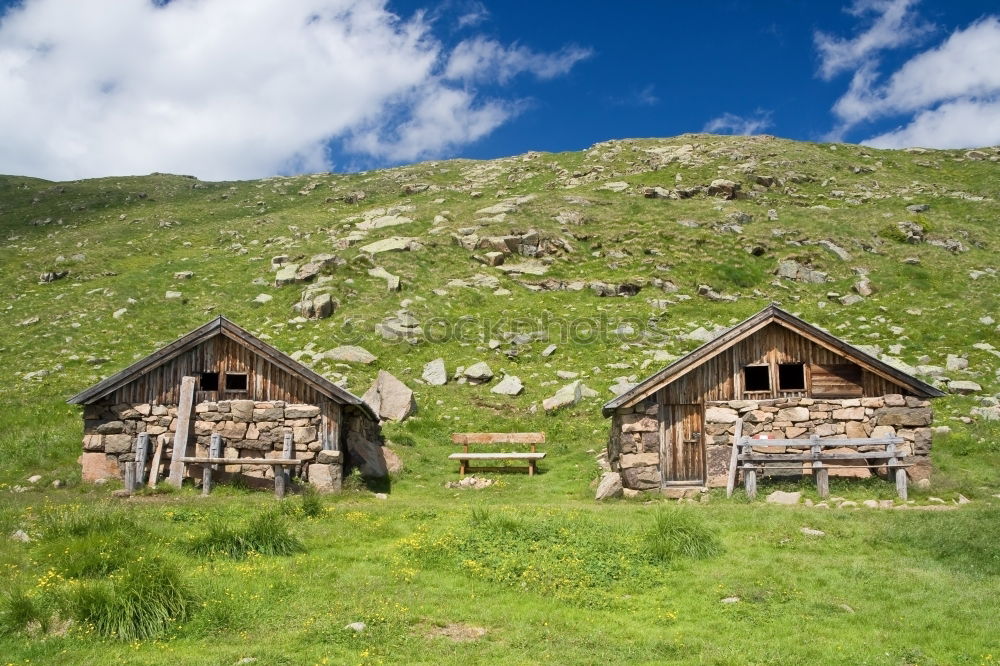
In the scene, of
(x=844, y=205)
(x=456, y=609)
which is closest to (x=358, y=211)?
(x=844, y=205)

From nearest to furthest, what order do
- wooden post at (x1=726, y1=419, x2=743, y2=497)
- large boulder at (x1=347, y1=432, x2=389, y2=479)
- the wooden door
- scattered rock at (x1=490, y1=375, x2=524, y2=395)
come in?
wooden post at (x1=726, y1=419, x2=743, y2=497) → the wooden door → large boulder at (x1=347, y1=432, x2=389, y2=479) → scattered rock at (x1=490, y1=375, x2=524, y2=395)

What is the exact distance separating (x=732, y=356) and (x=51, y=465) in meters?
21.7

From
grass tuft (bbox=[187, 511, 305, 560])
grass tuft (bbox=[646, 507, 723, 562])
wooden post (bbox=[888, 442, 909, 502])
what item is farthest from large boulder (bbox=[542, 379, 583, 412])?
grass tuft (bbox=[187, 511, 305, 560])

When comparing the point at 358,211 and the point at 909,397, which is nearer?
the point at 909,397

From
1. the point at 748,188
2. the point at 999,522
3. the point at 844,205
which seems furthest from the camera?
the point at 748,188

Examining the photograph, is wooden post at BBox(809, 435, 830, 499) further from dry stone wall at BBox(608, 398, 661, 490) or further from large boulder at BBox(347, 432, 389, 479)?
large boulder at BBox(347, 432, 389, 479)

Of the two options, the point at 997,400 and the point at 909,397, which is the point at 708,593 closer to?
the point at 909,397

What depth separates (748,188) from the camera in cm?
6288

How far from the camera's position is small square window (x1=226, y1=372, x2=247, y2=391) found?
22.6 metres

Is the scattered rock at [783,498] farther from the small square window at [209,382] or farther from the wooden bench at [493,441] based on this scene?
the small square window at [209,382]

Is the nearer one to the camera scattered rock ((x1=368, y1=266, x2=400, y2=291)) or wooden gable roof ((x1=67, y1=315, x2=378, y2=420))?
wooden gable roof ((x1=67, y1=315, x2=378, y2=420))

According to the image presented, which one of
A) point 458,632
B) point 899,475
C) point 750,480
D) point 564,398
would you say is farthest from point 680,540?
point 564,398

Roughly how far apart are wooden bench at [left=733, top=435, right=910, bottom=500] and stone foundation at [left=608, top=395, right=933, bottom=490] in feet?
1.07

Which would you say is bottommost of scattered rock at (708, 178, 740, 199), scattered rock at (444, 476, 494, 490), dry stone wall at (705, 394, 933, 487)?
scattered rock at (444, 476, 494, 490)
